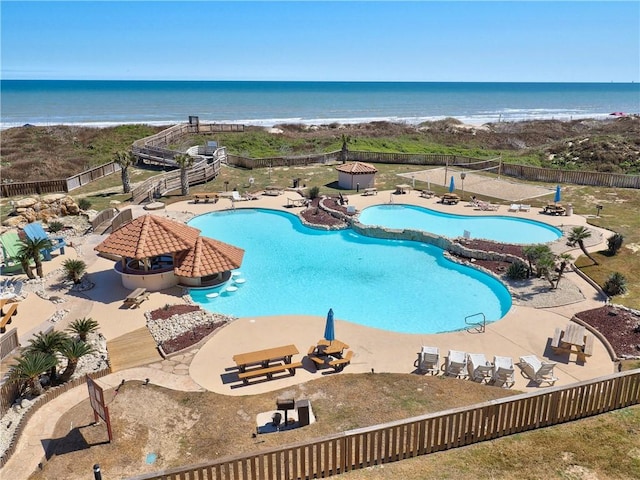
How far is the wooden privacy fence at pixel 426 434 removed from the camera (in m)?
7.93

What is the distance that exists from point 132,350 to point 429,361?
872 centimetres

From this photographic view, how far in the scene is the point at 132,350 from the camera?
46.9 feet

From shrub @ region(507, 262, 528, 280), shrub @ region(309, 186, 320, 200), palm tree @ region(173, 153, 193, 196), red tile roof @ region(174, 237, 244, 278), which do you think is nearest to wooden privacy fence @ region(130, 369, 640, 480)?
shrub @ region(507, 262, 528, 280)

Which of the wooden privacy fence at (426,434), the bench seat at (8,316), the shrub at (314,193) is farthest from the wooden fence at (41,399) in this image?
the shrub at (314,193)

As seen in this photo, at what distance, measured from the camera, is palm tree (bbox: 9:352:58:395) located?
11328mm

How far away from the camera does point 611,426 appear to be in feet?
Answer: 30.4

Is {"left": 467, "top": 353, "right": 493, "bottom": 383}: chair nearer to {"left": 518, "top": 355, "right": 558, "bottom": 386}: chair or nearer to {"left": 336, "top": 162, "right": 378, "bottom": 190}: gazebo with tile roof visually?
{"left": 518, "top": 355, "right": 558, "bottom": 386}: chair

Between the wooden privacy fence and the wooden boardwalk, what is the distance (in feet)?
19.0

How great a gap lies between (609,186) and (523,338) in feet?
77.2

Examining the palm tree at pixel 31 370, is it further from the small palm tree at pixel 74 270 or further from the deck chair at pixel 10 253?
the deck chair at pixel 10 253

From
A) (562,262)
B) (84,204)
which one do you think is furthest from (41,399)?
(84,204)

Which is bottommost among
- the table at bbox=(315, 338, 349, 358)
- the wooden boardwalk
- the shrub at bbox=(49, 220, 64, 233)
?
the wooden boardwalk

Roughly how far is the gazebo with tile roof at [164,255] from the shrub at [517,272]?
11086 millimetres

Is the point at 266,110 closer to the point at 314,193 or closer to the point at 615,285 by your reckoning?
the point at 314,193
